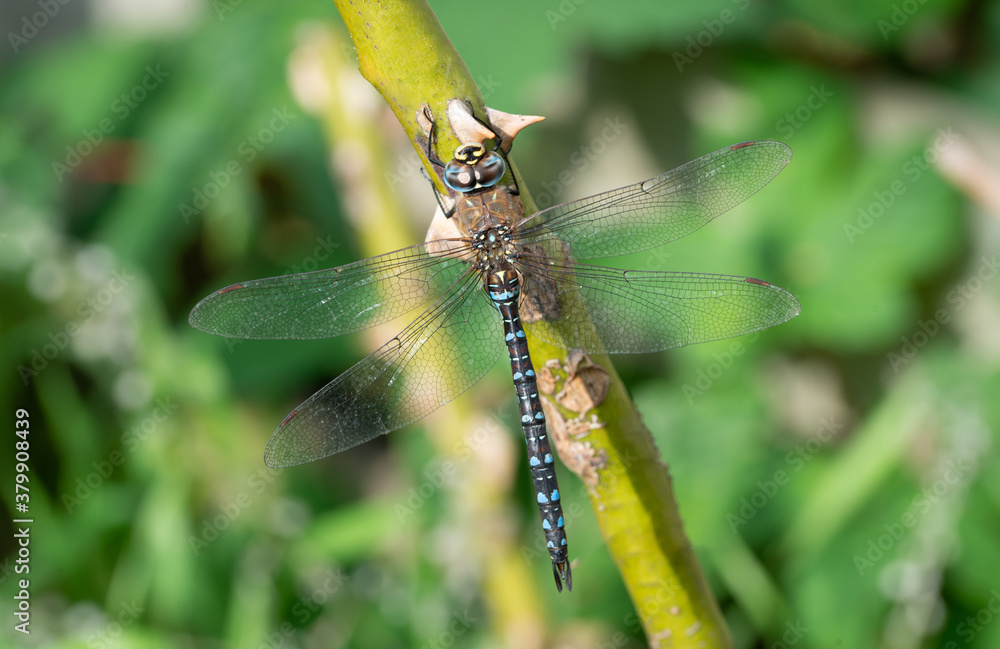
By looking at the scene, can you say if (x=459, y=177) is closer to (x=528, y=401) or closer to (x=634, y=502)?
(x=634, y=502)

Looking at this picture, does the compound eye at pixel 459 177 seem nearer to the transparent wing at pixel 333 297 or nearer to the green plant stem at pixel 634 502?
the green plant stem at pixel 634 502

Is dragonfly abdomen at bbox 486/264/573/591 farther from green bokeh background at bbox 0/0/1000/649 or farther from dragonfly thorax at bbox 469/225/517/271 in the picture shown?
green bokeh background at bbox 0/0/1000/649

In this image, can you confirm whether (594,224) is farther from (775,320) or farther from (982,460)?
(982,460)

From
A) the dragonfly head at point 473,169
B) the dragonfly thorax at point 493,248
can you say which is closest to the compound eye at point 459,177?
the dragonfly head at point 473,169

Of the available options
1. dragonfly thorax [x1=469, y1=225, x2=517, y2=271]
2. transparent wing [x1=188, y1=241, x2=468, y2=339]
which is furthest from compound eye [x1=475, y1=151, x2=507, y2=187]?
transparent wing [x1=188, y1=241, x2=468, y2=339]

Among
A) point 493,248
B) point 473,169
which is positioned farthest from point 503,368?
point 473,169

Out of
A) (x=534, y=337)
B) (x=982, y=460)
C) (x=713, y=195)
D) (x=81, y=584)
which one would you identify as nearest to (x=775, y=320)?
(x=713, y=195)
